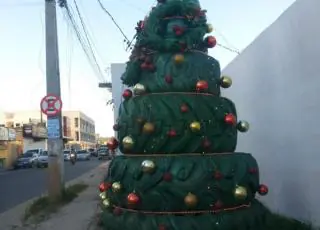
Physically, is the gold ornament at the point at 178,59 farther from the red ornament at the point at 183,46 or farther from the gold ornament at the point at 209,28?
the gold ornament at the point at 209,28

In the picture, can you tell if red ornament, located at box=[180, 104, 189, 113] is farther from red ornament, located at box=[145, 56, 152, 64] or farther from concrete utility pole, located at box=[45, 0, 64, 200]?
concrete utility pole, located at box=[45, 0, 64, 200]

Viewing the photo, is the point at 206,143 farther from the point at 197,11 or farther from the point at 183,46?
the point at 197,11

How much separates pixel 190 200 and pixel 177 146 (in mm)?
564

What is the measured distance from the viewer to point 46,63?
12.5 meters

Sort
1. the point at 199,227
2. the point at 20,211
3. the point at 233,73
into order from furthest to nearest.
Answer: the point at 20,211 < the point at 233,73 < the point at 199,227

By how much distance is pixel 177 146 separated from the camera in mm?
5129

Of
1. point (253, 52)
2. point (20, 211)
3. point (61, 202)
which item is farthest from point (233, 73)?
point (20, 211)

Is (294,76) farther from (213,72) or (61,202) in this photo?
(61,202)

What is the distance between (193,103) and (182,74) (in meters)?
0.36

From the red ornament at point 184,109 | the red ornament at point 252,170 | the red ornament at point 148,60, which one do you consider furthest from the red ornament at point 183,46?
the red ornament at point 252,170

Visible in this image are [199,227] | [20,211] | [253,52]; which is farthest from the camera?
[20,211]

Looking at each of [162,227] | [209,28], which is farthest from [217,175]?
[209,28]

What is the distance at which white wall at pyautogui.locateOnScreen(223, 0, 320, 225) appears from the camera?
6.12 metres

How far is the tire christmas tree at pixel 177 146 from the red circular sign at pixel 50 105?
6.72 m
